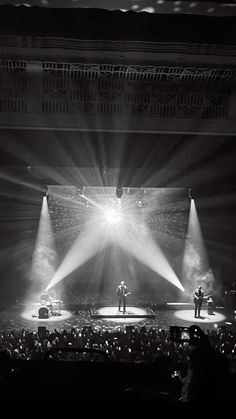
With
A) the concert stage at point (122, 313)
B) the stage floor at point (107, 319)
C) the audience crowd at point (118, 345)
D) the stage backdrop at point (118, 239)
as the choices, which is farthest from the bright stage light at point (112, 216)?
the audience crowd at point (118, 345)

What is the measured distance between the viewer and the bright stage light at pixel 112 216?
14.5 m

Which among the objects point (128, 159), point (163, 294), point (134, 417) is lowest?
point (163, 294)

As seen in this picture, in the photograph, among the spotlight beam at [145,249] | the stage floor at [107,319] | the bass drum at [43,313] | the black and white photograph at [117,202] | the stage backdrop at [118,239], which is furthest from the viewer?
the spotlight beam at [145,249]

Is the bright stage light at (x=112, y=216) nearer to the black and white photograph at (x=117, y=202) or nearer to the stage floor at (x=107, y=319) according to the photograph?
the black and white photograph at (x=117, y=202)

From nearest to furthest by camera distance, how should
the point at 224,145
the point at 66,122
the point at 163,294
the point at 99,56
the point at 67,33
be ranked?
the point at 67,33 → the point at 99,56 → the point at 66,122 → the point at 224,145 → the point at 163,294

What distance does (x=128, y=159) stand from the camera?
660cm

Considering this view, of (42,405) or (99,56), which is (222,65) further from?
(42,405)

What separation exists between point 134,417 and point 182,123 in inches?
205

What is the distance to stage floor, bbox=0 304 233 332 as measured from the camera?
1022 cm

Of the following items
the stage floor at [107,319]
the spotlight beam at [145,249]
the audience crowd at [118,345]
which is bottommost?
the stage floor at [107,319]

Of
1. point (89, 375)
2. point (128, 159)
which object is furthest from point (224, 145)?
point (89, 375)

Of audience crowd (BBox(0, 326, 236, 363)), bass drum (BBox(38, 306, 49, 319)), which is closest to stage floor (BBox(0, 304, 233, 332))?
bass drum (BBox(38, 306, 49, 319))

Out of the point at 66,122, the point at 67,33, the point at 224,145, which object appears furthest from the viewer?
the point at 224,145

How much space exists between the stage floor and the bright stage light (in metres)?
3.65
